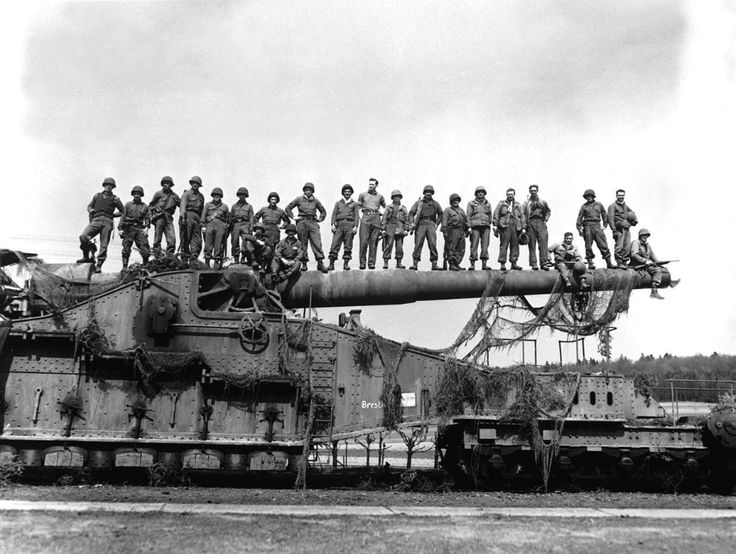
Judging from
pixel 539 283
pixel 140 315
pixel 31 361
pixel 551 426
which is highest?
pixel 539 283

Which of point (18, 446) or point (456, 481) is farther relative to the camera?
point (456, 481)

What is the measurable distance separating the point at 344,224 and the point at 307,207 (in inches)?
30.8

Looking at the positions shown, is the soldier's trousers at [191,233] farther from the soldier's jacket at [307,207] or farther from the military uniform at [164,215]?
the soldier's jacket at [307,207]

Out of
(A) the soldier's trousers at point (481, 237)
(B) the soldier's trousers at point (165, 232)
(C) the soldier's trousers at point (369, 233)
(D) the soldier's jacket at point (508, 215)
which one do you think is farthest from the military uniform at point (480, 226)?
(B) the soldier's trousers at point (165, 232)

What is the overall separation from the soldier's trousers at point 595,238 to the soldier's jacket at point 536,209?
82 centimetres

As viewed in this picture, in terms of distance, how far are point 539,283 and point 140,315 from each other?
275 inches

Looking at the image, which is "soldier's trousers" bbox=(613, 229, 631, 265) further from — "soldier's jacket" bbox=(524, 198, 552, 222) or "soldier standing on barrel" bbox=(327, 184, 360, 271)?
"soldier standing on barrel" bbox=(327, 184, 360, 271)

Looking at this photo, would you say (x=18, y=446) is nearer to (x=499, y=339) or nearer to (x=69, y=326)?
(x=69, y=326)

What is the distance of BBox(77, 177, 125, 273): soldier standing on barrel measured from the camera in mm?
13469

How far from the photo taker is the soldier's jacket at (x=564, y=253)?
45.0 ft

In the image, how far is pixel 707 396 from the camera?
1459 centimetres

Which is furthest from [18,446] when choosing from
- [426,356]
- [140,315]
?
[426,356]

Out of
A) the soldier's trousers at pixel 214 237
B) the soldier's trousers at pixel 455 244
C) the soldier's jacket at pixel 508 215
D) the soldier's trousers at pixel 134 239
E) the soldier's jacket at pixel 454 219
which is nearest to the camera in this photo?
the soldier's trousers at pixel 134 239

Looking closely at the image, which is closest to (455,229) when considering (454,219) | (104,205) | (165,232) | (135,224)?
(454,219)
